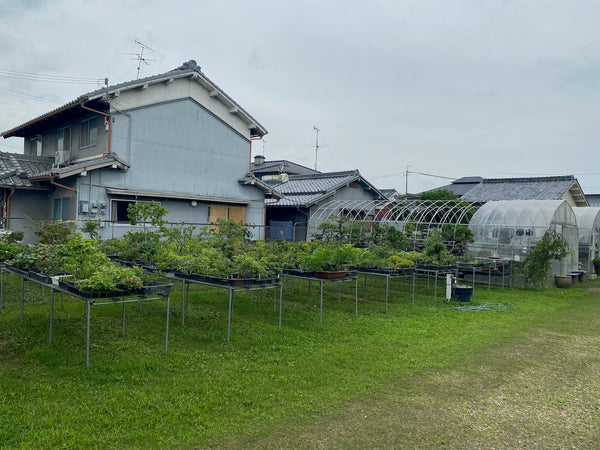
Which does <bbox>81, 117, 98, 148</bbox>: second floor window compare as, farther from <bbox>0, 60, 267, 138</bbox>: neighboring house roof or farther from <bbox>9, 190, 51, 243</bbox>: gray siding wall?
<bbox>9, 190, 51, 243</bbox>: gray siding wall

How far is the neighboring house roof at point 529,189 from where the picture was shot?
22.9 metres

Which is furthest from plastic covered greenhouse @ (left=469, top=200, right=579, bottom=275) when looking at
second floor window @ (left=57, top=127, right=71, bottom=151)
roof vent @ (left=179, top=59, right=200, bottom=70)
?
second floor window @ (left=57, top=127, right=71, bottom=151)

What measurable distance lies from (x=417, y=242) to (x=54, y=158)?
1365 cm

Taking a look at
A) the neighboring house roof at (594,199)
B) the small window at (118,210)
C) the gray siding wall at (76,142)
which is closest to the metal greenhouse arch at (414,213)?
the small window at (118,210)

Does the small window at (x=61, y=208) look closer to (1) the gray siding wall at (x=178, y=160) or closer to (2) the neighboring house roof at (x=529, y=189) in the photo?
(1) the gray siding wall at (x=178, y=160)

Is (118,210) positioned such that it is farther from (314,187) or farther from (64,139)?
(314,187)

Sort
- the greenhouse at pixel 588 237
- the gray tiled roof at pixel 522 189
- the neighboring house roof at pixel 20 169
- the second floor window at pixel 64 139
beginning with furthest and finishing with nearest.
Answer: the gray tiled roof at pixel 522 189, the greenhouse at pixel 588 237, the second floor window at pixel 64 139, the neighboring house roof at pixel 20 169

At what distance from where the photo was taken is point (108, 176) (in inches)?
546

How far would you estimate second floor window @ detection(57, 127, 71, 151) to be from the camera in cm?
1627

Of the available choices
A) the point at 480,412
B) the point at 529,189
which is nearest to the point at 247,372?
the point at 480,412

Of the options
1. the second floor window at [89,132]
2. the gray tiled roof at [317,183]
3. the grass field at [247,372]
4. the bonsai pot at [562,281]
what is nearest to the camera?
the grass field at [247,372]

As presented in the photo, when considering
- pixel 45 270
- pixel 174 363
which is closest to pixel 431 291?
pixel 174 363

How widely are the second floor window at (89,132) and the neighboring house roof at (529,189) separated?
1801 cm

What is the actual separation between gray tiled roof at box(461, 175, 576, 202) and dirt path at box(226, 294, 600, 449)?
19.3 meters
